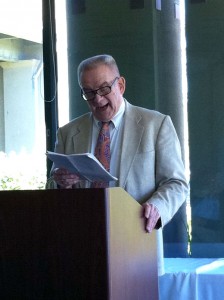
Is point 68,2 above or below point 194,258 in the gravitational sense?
above

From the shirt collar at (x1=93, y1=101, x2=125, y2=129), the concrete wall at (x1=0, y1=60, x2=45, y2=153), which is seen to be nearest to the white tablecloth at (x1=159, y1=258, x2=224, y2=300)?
the shirt collar at (x1=93, y1=101, x2=125, y2=129)

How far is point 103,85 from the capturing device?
2.70 m

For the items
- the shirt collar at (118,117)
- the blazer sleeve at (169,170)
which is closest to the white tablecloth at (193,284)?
the blazer sleeve at (169,170)

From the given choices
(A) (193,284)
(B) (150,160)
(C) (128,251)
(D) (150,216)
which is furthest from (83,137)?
(A) (193,284)

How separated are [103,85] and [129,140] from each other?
10.2 inches

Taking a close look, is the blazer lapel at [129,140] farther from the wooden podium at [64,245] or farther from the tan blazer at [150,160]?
the wooden podium at [64,245]

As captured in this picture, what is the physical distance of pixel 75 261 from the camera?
1.77 m

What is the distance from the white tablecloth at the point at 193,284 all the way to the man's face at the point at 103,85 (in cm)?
121

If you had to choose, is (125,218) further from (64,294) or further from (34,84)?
(34,84)

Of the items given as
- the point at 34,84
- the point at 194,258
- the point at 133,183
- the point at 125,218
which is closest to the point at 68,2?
the point at 34,84

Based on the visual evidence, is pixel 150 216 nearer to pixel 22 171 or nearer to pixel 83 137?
pixel 83 137

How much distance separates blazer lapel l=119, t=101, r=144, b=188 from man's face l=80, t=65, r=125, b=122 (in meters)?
0.07

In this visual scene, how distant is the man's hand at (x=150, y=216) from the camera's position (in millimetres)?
2193

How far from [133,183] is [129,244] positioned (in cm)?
71
